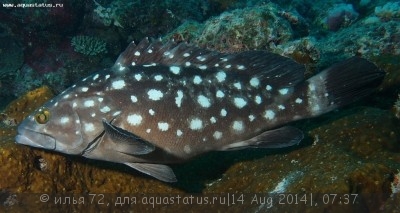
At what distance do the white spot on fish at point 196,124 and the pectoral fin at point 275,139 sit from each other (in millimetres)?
427

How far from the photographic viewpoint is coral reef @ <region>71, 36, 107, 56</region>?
1106 cm

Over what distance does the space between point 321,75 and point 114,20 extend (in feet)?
29.5

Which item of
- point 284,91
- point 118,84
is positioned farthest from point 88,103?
point 284,91

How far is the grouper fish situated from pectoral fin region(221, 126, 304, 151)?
0.04ft

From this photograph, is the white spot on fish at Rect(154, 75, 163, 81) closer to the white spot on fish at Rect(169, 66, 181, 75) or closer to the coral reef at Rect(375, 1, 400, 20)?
the white spot on fish at Rect(169, 66, 181, 75)

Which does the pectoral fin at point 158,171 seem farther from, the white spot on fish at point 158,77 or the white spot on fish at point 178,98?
the white spot on fish at point 158,77

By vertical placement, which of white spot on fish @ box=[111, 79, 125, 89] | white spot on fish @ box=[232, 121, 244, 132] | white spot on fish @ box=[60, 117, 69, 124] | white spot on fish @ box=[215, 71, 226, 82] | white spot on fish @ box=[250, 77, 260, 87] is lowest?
white spot on fish @ box=[232, 121, 244, 132]

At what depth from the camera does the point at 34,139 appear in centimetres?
384

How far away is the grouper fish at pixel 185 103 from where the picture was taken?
3916 millimetres

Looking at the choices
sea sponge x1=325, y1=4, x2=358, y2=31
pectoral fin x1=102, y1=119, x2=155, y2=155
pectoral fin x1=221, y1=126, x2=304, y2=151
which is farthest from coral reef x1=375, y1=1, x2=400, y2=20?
pectoral fin x1=102, y1=119, x2=155, y2=155

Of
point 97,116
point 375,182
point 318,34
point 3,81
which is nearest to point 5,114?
point 97,116

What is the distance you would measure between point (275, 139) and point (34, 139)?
281 centimetres

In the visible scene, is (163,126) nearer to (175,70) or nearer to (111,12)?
(175,70)

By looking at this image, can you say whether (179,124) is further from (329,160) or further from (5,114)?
(5,114)
